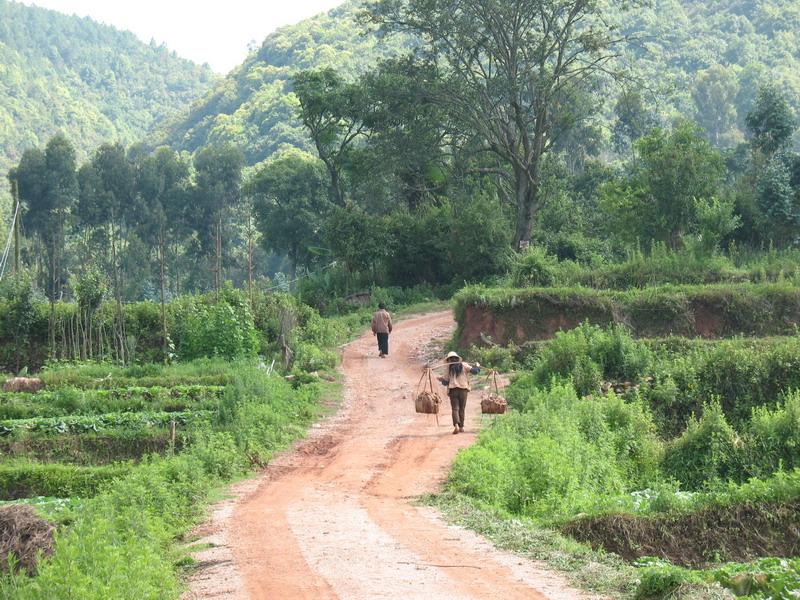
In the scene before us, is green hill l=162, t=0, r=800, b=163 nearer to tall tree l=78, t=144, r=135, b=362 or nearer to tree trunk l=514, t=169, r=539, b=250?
tall tree l=78, t=144, r=135, b=362

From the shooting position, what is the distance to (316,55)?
126 meters

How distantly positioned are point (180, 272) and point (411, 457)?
55433 millimetres

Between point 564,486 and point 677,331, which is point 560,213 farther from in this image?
point 564,486

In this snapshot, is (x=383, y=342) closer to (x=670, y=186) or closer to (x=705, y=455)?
(x=705, y=455)

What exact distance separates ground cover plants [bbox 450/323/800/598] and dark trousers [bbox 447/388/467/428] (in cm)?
124

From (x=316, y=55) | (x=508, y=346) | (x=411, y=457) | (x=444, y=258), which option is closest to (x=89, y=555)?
(x=411, y=457)

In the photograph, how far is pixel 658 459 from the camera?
21.5m

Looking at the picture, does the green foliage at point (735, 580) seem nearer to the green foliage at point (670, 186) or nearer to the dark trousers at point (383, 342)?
the dark trousers at point (383, 342)

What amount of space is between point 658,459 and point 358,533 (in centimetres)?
892

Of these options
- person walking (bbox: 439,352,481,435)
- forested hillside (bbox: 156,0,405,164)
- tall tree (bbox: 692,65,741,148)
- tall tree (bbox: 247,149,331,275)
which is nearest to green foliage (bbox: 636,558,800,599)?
person walking (bbox: 439,352,481,435)

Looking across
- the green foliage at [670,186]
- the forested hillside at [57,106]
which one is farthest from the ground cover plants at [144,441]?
the forested hillside at [57,106]

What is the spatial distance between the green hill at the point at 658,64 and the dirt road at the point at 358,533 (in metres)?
75.1

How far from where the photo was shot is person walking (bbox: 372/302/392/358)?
32.5 meters

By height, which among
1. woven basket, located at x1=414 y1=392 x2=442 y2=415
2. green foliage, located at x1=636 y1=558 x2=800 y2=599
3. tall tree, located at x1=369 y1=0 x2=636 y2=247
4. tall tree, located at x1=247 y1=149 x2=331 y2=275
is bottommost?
green foliage, located at x1=636 y1=558 x2=800 y2=599
